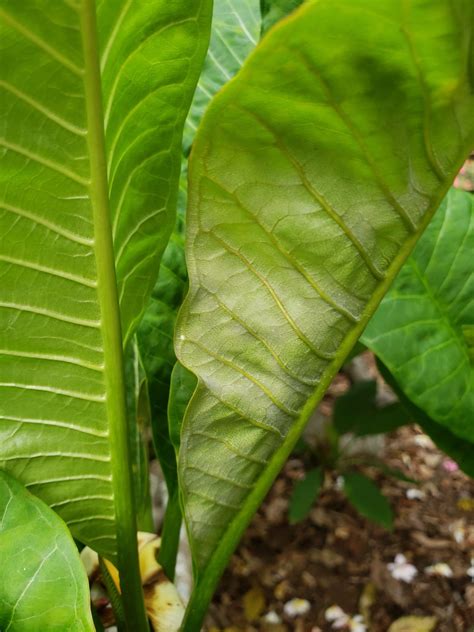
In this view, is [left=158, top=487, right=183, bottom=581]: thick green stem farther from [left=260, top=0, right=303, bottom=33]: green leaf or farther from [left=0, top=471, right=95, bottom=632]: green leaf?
[left=260, top=0, right=303, bottom=33]: green leaf

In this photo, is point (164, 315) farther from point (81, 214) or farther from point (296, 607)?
point (296, 607)

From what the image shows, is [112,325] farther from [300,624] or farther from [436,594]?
[436,594]

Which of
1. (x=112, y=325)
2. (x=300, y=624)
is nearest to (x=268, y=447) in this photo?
(x=112, y=325)

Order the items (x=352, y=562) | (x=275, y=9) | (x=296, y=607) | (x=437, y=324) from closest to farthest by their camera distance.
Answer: (x=275, y=9) < (x=437, y=324) < (x=296, y=607) < (x=352, y=562)

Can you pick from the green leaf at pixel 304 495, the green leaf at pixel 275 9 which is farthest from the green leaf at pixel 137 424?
the green leaf at pixel 304 495

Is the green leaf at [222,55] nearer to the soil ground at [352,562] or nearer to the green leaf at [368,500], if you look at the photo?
the green leaf at [368,500]

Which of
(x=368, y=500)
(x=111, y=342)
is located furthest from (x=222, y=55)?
(x=368, y=500)
